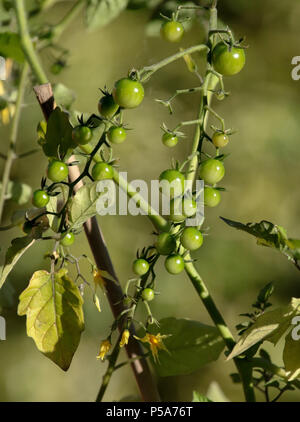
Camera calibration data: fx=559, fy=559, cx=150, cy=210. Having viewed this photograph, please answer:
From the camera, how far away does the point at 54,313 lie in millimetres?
368

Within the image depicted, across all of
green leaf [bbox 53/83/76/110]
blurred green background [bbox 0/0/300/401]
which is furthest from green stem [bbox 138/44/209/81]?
blurred green background [bbox 0/0/300/401]

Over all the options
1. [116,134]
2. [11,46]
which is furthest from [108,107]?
[11,46]

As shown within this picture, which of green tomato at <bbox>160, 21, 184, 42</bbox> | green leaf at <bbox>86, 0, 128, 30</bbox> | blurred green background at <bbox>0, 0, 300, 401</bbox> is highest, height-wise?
green leaf at <bbox>86, 0, 128, 30</bbox>

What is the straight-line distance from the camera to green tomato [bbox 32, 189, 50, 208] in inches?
13.7

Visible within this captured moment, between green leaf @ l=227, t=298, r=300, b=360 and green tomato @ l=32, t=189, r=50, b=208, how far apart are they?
0.49 feet

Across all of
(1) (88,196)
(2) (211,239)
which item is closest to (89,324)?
Answer: (2) (211,239)

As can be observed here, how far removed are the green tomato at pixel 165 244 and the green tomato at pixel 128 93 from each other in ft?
0.27

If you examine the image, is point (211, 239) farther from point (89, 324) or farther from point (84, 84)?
point (84, 84)

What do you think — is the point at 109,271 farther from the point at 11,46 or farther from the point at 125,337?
the point at 11,46

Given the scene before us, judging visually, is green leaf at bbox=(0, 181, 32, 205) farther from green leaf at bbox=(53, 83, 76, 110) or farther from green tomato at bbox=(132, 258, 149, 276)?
green tomato at bbox=(132, 258, 149, 276)

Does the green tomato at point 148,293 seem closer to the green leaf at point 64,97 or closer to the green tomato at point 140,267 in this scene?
the green tomato at point 140,267

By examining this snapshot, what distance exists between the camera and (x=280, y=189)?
112cm

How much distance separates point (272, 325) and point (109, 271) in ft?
0.41

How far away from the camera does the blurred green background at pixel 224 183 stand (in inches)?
41.1
